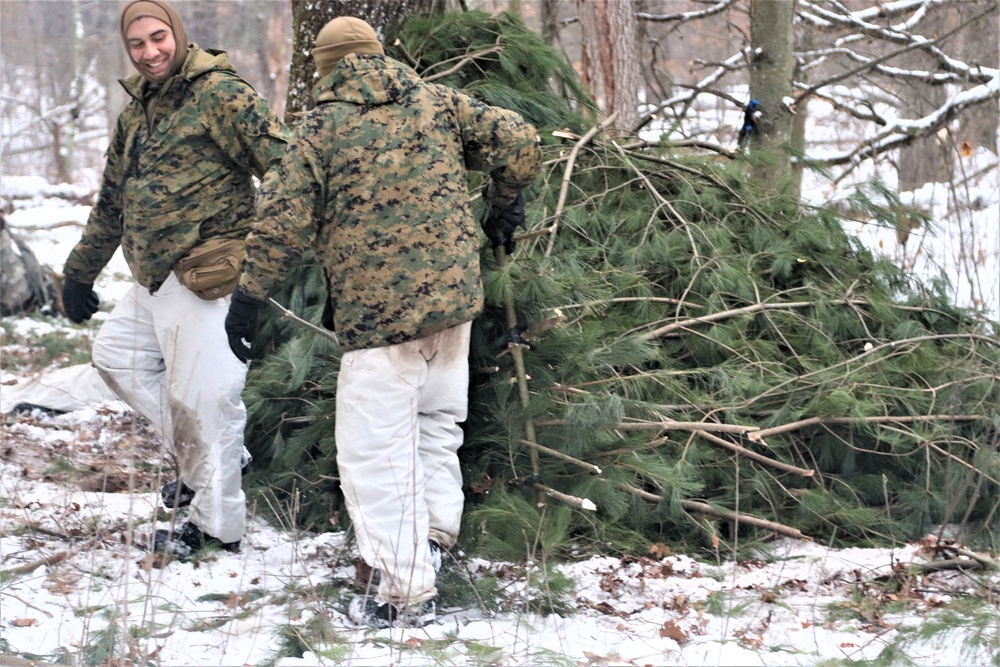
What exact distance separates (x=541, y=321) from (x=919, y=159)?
9.88 m

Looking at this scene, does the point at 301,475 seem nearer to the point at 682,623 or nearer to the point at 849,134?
the point at 682,623

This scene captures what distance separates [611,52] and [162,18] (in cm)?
490

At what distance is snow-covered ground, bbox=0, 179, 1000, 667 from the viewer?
2.80m

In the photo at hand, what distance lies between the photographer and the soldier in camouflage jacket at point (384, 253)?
9.71ft

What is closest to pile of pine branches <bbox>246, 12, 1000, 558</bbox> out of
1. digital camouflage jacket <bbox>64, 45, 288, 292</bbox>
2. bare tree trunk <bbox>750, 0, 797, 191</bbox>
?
digital camouflage jacket <bbox>64, 45, 288, 292</bbox>

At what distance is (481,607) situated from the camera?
3166mm

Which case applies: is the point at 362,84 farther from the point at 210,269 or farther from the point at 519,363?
the point at 519,363

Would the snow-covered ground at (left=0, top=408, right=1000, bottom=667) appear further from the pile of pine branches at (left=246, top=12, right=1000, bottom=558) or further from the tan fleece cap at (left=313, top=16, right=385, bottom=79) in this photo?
the tan fleece cap at (left=313, top=16, right=385, bottom=79)

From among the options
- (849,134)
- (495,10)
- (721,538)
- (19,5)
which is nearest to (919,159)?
(849,134)

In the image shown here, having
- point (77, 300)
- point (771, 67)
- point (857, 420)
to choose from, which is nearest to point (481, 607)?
point (857, 420)

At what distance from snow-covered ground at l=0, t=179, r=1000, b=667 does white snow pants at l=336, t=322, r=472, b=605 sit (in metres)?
0.19

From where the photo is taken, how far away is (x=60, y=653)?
2859 mm

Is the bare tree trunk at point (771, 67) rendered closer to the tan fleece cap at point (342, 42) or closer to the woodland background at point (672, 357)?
the woodland background at point (672, 357)

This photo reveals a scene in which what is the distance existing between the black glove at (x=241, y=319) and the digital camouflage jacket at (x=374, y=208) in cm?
5
